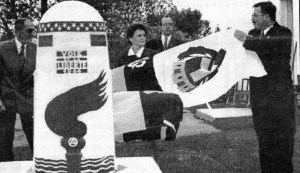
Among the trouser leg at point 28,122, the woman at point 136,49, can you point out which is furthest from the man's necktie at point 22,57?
the woman at point 136,49

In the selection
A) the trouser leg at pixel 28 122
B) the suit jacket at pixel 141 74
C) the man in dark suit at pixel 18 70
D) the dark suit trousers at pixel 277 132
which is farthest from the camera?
the trouser leg at pixel 28 122

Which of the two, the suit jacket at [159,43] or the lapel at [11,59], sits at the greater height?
the suit jacket at [159,43]

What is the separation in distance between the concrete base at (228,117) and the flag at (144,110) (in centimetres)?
455

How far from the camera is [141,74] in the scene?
4262 millimetres

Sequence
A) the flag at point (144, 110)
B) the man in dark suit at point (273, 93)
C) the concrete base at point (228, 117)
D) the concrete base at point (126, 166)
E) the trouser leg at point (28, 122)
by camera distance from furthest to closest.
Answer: the concrete base at point (228, 117) → the trouser leg at point (28, 122) → the man in dark suit at point (273, 93) → the flag at point (144, 110) → the concrete base at point (126, 166)

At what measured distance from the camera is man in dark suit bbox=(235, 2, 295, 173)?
4473 millimetres

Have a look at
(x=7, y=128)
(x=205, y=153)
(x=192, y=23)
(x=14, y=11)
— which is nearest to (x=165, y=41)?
(x=7, y=128)

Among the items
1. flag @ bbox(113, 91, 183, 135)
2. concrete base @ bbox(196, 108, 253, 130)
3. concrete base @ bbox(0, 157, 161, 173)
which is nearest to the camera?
concrete base @ bbox(0, 157, 161, 173)

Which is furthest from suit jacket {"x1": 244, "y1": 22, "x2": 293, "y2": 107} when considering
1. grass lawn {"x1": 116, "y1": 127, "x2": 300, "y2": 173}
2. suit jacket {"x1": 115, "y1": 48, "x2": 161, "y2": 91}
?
grass lawn {"x1": 116, "y1": 127, "x2": 300, "y2": 173}

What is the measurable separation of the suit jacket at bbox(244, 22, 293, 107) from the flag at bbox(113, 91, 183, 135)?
0.86 meters

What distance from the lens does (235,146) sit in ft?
23.4

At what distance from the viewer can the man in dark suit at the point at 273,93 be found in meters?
4.47

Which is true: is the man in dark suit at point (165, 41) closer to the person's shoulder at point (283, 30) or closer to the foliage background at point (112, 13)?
the person's shoulder at point (283, 30)

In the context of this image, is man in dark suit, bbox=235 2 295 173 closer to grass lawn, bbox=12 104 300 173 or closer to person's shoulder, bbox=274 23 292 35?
person's shoulder, bbox=274 23 292 35
